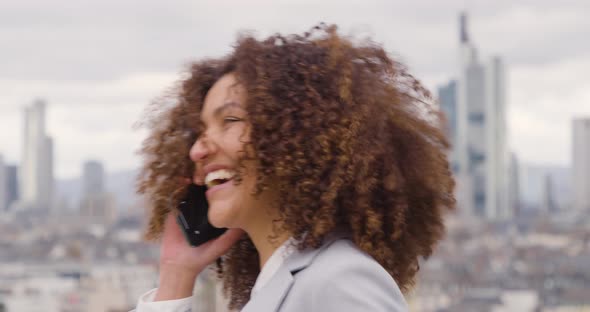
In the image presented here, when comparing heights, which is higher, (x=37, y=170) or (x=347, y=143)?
(x=347, y=143)

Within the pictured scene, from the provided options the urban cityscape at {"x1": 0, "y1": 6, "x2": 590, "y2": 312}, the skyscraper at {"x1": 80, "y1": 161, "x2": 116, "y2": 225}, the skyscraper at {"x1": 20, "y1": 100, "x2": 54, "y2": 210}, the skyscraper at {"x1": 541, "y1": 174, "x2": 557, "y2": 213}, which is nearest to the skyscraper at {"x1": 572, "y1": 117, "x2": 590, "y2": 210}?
the urban cityscape at {"x1": 0, "y1": 6, "x2": 590, "y2": 312}

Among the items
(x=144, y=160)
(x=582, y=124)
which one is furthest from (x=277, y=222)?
(x=582, y=124)

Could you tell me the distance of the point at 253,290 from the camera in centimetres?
118

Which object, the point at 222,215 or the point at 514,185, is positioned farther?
the point at 514,185

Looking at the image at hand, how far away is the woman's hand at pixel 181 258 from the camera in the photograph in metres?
1.33

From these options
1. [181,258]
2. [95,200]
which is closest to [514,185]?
[95,200]

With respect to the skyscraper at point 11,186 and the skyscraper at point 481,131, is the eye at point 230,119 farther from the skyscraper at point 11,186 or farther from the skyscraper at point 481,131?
the skyscraper at point 481,131

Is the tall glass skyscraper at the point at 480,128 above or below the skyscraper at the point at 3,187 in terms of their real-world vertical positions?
below

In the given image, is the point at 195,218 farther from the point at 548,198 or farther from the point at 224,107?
the point at 548,198

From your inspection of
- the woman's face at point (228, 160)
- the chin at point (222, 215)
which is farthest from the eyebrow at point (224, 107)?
the chin at point (222, 215)

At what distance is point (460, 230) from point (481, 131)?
1104 cm

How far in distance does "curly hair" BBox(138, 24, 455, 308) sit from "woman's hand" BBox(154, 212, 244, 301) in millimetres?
150

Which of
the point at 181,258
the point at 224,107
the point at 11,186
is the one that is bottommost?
the point at 11,186

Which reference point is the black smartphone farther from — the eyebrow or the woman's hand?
the eyebrow
